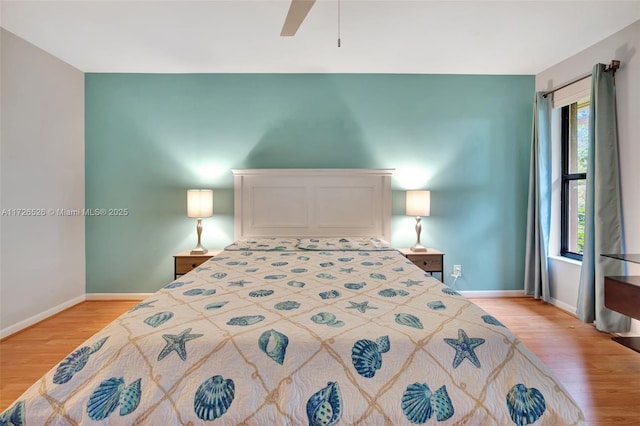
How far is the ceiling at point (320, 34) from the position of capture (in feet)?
7.34

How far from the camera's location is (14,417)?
89 centimetres

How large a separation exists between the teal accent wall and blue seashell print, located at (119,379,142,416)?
2.49 m

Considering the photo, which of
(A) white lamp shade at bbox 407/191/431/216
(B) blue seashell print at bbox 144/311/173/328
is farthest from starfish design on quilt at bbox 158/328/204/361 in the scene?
(A) white lamp shade at bbox 407/191/431/216

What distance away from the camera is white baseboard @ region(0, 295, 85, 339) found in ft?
8.30

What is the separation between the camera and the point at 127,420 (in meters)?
0.90

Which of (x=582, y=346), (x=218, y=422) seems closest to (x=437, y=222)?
(x=582, y=346)

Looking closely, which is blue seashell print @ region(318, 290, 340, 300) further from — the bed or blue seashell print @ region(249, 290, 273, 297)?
blue seashell print @ region(249, 290, 273, 297)

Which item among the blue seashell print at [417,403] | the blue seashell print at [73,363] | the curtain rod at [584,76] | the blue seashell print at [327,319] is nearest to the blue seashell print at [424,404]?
the blue seashell print at [417,403]

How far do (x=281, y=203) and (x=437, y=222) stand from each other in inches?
69.8

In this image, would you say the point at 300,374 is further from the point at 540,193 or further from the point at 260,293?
the point at 540,193

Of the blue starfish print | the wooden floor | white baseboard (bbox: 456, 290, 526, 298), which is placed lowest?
the wooden floor

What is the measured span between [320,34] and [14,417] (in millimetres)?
2846

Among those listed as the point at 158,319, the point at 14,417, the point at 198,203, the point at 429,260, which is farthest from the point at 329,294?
the point at 198,203

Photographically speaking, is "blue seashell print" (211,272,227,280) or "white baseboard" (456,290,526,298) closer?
"blue seashell print" (211,272,227,280)
